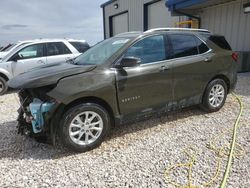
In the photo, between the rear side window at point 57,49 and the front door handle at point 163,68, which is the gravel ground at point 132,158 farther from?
the rear side window at point 57,49

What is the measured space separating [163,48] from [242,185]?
7.75 ft

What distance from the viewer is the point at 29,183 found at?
2.71m

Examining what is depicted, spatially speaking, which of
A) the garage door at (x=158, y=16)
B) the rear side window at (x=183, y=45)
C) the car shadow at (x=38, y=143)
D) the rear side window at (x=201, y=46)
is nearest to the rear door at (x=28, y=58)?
the car shadow at (x=38, y=143)

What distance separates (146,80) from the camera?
3701mm

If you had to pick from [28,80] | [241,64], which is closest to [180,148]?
[28,80]

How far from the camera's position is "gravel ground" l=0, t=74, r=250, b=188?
2719 mm

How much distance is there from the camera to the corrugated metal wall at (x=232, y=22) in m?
9.22

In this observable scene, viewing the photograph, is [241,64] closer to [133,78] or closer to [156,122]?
[156,122]

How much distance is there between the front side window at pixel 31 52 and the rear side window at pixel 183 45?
18.0 ft

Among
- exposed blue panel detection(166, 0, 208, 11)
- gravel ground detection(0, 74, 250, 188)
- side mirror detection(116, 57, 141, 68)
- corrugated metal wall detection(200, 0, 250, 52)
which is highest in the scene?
exposed blue panel detection(166, 0, 208, 11)

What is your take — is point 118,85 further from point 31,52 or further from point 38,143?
point 31,52

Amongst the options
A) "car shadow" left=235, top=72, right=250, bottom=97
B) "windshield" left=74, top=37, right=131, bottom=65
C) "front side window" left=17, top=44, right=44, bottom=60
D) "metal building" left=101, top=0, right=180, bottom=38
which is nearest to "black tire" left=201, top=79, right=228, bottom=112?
"car shadow" left=235, top=72, right=250, bottom=97

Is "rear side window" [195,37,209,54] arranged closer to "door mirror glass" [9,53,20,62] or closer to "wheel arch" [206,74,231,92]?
"wheel arch" [206,74,231,92]

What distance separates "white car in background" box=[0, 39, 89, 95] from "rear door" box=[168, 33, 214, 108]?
453 centimetres
